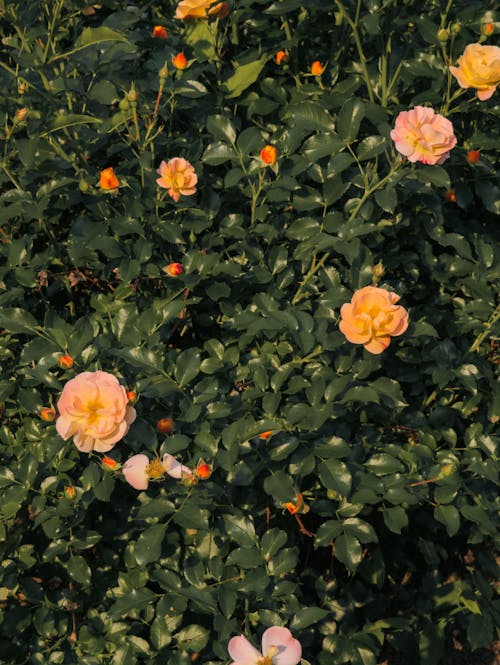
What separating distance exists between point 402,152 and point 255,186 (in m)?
0.44

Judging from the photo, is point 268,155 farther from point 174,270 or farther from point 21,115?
point 21,115

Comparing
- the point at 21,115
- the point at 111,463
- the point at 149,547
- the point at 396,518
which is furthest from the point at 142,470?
the point at 21,115

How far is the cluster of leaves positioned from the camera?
182 centimetres

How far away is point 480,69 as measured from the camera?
6.24 feet

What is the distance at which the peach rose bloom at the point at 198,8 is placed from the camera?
2094 millimetres

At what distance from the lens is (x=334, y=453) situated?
1.80 metres

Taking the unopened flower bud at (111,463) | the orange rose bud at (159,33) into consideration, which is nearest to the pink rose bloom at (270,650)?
the unopened flower bud at (111,463)

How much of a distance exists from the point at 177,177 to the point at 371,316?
2.00 ft

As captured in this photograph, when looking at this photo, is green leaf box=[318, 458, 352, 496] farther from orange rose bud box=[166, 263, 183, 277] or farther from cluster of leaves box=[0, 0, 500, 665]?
orange rose bud box=[166, 263, 183, 277]

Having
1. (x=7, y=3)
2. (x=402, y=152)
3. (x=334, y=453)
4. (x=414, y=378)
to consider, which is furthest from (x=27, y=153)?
(x=414, y=378)

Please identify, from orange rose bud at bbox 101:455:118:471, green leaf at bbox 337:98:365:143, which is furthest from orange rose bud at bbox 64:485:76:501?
green leaf at bbox 337:98:365:143

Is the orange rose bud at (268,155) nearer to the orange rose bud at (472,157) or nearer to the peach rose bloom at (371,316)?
the peach rose bloom at (371,316)

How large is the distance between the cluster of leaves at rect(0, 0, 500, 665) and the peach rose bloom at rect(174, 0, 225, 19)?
0.25 ft

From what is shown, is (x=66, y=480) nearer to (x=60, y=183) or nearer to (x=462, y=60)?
(x=60, y=183)
